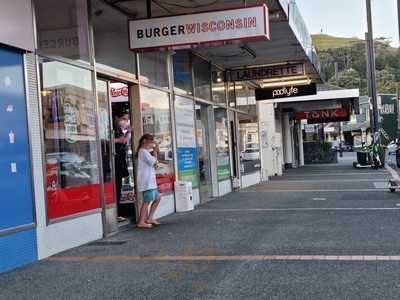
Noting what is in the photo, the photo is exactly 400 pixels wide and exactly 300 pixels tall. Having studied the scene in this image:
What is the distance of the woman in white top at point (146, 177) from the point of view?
9.99m

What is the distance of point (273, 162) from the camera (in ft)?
80.5

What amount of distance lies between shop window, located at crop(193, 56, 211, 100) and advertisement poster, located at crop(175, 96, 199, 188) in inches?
35.7

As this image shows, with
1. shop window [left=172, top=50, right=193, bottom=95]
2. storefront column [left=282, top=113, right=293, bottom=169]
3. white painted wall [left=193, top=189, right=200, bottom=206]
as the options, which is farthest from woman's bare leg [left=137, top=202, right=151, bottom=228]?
storefront column [left=282, top=113, right=293, bottom=169]

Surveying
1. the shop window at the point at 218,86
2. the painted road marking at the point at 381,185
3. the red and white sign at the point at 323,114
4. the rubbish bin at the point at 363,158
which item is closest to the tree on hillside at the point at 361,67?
the red and white sign at the point at 323,114

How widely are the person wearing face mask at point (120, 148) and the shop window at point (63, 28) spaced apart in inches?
74.2

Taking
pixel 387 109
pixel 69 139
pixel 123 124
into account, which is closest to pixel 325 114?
pixel 123 124

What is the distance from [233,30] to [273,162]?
1554 cm

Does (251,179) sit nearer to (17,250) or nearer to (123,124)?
(123,124)

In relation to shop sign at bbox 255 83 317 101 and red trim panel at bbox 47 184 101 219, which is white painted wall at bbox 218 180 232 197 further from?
red trim panel at bbox 47 184 101 219

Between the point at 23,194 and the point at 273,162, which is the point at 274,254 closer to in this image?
the point at 23,194

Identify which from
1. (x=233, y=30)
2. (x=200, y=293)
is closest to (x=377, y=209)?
(x=233, y=30)

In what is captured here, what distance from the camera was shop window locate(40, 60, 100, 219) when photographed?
809 cm

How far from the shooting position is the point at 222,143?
16.9m

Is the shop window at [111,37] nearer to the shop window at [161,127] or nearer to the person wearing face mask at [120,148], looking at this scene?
the shop window at [161,127]
